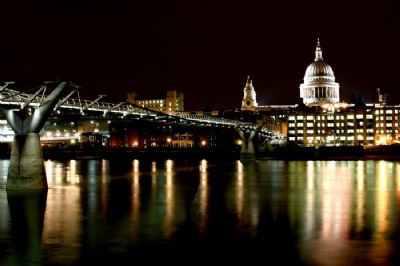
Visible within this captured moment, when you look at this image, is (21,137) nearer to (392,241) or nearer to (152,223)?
(152,223)

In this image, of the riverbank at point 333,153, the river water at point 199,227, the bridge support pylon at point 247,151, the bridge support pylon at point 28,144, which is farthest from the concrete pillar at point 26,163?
the riverbank at point 333,153

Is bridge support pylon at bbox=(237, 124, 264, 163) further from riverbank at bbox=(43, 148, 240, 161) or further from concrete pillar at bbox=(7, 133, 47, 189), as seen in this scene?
concrete pillar at bbox=(7, 133, 47, 189)

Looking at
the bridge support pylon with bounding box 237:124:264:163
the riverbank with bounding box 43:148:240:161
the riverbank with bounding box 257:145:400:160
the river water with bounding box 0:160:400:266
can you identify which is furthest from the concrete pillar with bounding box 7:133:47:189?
the riverbank with bounding box 257:145:400:160

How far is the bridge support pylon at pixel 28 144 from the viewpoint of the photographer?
140 feet

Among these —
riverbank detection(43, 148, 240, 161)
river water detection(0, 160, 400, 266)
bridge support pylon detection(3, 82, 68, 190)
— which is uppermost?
bridge support pylon detection(3, 82, 68, 190)

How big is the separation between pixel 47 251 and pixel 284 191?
29.3 metres

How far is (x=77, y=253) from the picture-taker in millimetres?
21203

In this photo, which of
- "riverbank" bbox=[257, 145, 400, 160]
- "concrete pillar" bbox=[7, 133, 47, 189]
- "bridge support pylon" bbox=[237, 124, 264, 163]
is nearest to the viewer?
"concrete pillar" bbox=[7, 133, 47, 189]

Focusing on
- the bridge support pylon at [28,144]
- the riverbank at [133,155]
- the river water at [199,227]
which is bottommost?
the river water at [199,227]

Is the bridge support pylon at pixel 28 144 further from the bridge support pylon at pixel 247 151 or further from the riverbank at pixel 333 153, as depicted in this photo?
the riverbank at pixel 333 153

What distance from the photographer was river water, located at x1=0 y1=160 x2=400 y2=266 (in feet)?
67.7

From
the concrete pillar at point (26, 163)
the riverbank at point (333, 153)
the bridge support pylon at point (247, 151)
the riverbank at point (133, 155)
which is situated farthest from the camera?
the riverbank at point (133, 155)

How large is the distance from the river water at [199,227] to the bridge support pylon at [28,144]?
1.37 meters

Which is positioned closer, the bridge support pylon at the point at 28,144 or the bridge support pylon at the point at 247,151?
the bridge support pylon at the point at 28,144
